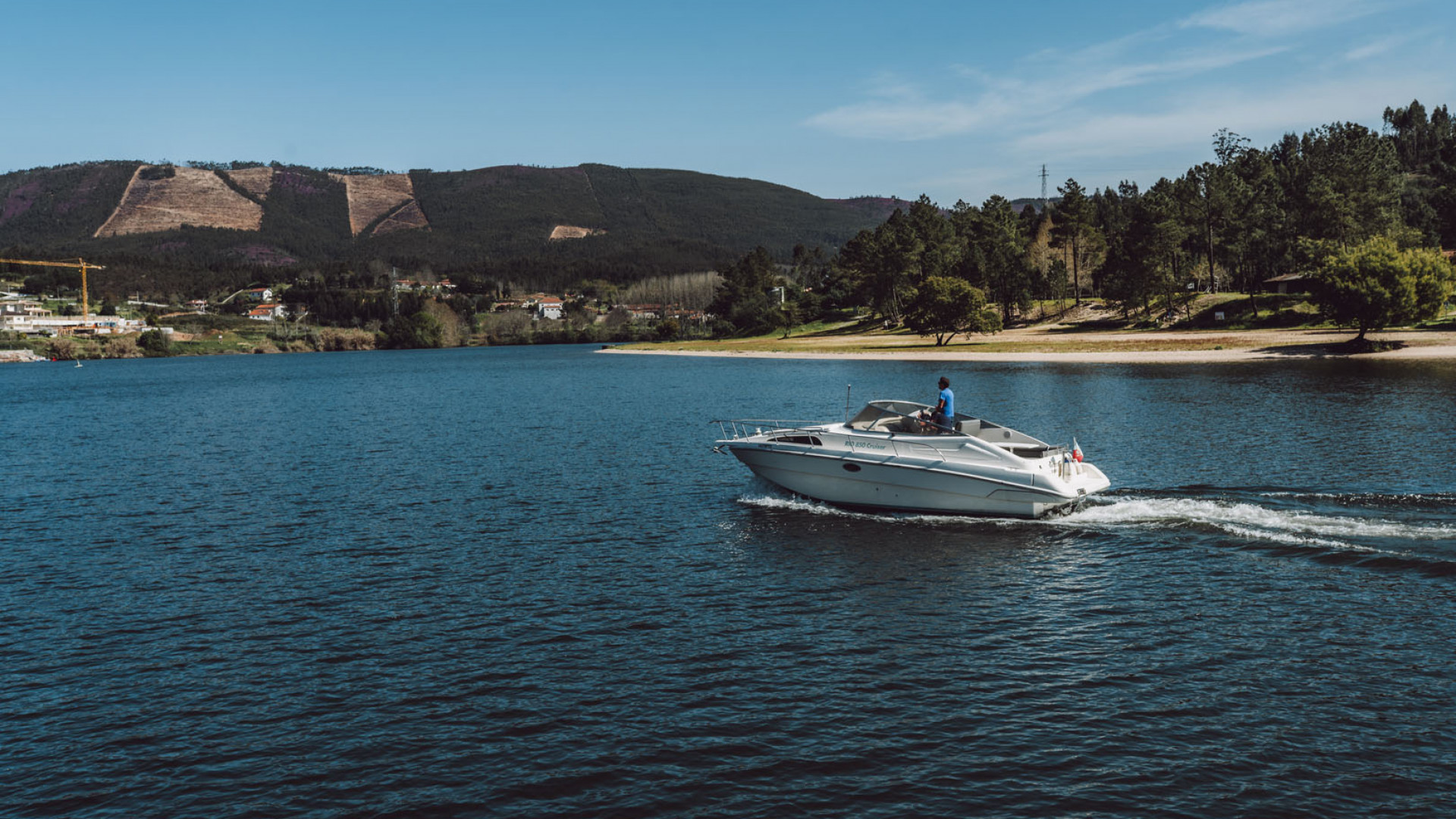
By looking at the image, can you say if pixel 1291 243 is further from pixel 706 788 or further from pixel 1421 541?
pixel 706 788

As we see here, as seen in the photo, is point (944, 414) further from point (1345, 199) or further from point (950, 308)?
point (1345, 199)

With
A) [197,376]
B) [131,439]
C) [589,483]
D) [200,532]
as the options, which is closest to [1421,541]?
[589,483]

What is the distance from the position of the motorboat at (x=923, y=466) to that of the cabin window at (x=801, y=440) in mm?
29

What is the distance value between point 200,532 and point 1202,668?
89.5 ft

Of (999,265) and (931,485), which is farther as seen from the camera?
(999,265)

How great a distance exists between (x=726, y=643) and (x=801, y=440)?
1268cm

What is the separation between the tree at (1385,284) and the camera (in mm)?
73688

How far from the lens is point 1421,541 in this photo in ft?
71.9

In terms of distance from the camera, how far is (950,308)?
350 feet

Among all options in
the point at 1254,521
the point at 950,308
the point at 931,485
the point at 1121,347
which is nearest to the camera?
the point at 1254,521

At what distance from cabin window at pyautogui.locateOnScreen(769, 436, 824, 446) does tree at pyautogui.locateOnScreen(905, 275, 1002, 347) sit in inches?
3166

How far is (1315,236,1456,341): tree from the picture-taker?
73688mm

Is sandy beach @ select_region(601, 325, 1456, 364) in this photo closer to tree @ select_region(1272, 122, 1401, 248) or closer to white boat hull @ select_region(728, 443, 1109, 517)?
tree @ select_region(1272, 122, 1401, 248)

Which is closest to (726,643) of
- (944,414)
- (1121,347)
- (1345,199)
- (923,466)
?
(923,466)
